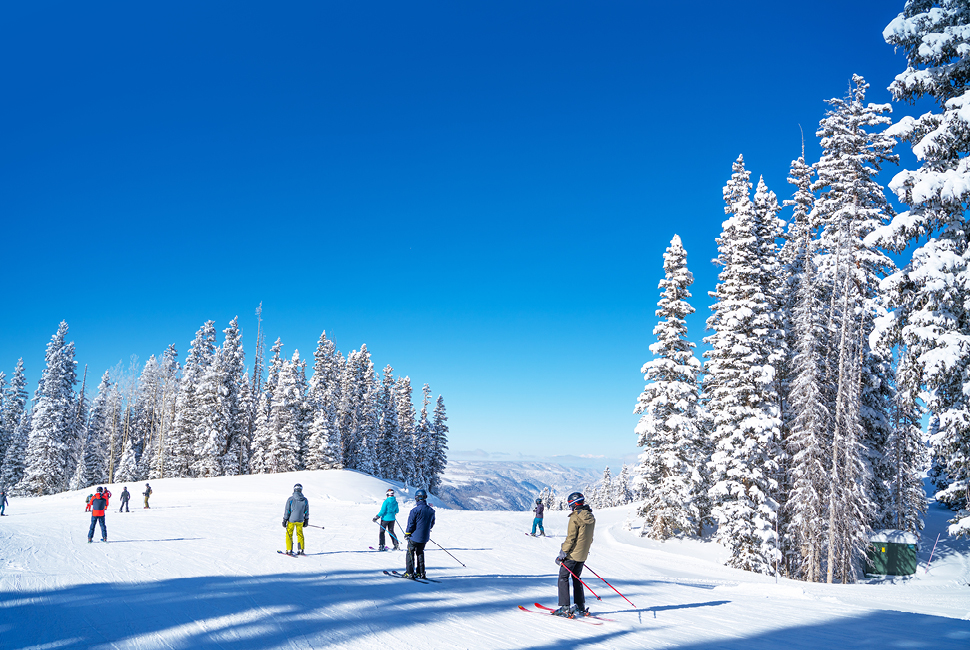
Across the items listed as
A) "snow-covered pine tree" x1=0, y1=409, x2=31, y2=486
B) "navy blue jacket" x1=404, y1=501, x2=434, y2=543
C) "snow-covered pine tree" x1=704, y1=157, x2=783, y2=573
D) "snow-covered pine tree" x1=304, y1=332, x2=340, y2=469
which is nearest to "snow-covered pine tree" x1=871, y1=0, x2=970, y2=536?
"navy blue jacket" x1=404, y1=501, x2=434, y2=543

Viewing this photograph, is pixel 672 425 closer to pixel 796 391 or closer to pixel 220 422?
pixel 796 391

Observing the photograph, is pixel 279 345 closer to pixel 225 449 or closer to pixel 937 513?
pixel 225 449

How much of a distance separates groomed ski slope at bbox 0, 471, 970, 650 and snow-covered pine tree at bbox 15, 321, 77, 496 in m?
38.4

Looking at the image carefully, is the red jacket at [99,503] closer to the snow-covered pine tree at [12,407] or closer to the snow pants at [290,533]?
the snow pants at [290,533]

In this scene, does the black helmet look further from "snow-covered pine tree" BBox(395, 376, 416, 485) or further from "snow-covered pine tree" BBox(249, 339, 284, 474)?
"snow-covered pine tree" BBox(395, 376, 416, 485)

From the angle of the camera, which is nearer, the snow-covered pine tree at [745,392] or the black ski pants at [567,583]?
the black ski pants at [567,583]

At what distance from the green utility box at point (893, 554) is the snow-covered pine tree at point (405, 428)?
52.4 meters

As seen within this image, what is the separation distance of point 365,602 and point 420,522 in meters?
2.02

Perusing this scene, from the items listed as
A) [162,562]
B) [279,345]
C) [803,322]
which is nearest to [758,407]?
[803,322]

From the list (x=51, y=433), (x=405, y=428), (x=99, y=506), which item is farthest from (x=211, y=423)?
(x=99, y=506)

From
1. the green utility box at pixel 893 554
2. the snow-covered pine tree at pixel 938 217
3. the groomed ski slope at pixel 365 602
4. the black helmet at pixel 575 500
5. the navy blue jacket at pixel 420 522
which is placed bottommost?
the green utility box at pixel 893 554

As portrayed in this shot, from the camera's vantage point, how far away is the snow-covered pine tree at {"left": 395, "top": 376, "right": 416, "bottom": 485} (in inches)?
2800

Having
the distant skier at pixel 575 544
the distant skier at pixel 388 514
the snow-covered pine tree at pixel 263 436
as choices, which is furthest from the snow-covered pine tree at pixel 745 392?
the snow-covered pine tree at pixel 263 436

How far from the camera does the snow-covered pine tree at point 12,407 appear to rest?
5950cm
